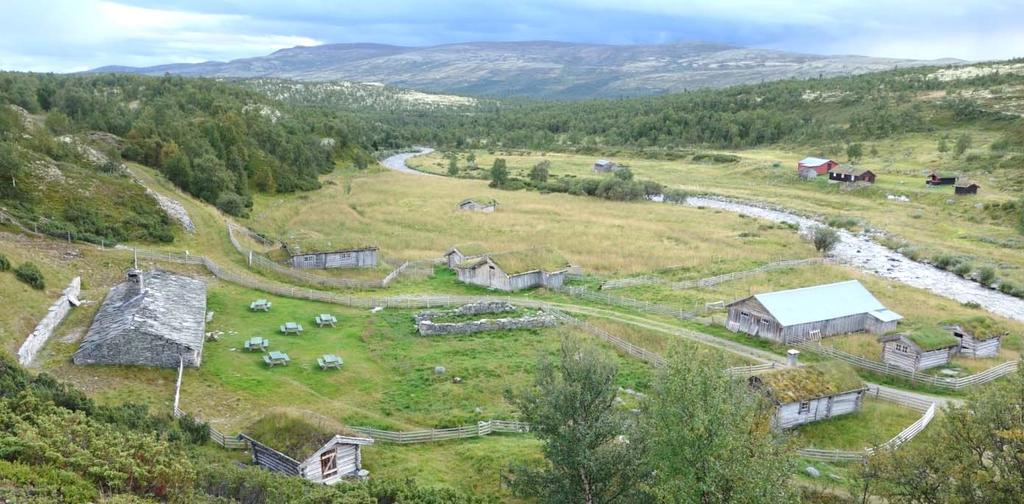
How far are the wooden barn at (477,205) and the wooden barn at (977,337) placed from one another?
179 feet

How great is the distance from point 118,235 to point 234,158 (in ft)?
108

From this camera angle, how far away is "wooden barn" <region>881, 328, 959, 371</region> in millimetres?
35188

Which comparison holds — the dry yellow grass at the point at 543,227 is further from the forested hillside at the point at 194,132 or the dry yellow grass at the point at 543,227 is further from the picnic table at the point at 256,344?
the picnic table at the point at 256,344

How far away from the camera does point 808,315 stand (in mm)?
40281

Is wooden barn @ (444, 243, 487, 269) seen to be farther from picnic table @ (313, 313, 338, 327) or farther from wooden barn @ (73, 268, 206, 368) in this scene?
wooden barn @ (73, 268, 206, 368)

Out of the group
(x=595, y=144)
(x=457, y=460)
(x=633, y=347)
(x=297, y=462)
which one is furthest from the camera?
(x=595, y=144)

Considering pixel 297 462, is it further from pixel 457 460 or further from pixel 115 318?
pixel 115 318

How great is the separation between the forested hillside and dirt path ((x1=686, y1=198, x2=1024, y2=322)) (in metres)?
59.5

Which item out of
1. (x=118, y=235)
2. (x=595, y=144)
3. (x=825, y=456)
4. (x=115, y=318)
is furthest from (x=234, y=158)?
(x=595, y=144)

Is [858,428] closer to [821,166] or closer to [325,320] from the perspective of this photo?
[325,320]

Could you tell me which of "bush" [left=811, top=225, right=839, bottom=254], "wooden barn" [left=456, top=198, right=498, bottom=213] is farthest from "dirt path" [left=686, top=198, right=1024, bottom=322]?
"wooden barn" [left=456, top=198, right=498, bottom=213]

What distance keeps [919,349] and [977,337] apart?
517 centimetres

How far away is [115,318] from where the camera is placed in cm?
3247

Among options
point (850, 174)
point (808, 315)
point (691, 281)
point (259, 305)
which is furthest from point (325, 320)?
point (850, 174)
